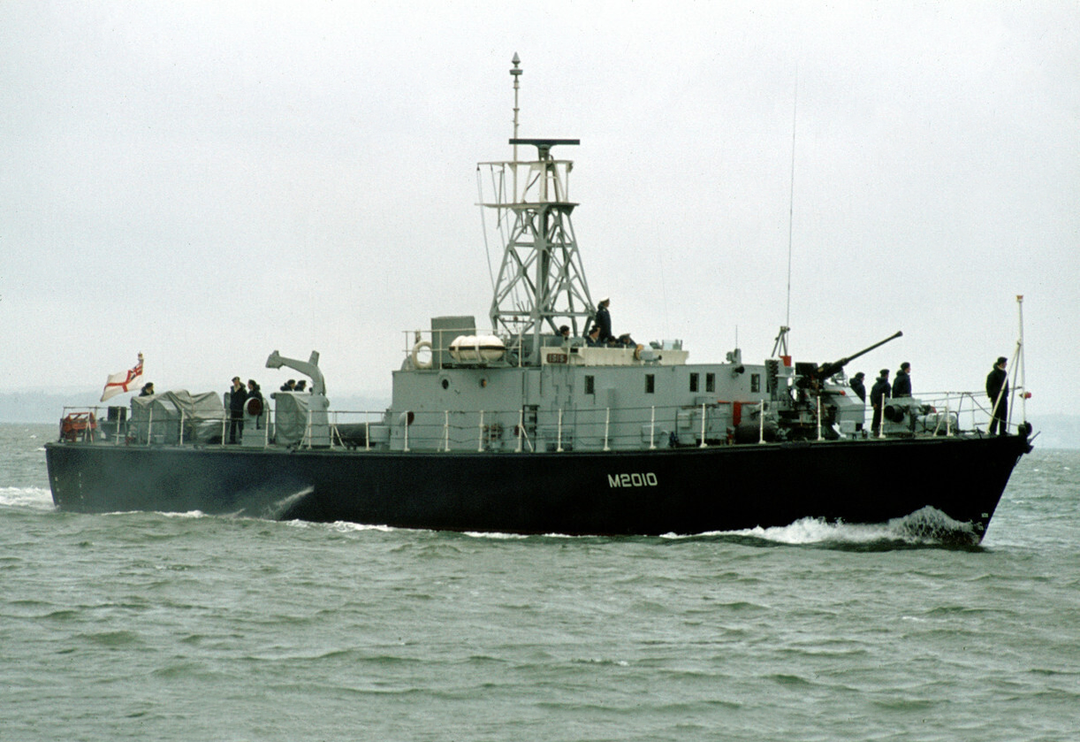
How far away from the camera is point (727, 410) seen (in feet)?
79.3

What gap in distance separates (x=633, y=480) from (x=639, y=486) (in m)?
0.15

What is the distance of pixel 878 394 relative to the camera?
933 inches

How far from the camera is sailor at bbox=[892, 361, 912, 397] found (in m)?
23.7

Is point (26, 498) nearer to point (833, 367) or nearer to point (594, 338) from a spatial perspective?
point (594, 338)

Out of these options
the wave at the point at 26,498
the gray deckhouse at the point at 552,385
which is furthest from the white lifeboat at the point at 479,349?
the wave at the point at 26,498

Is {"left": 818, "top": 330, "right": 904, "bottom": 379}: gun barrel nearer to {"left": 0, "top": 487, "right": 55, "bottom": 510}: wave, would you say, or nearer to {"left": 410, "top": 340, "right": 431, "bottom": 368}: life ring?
{"left": 410, "top": 340, "right": 431, "bottom": 368}: life ring

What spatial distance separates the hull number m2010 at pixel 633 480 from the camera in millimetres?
23094

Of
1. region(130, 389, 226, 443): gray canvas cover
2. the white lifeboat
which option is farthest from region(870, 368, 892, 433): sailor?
region(130, 389, 226, 443): gray canvas cover

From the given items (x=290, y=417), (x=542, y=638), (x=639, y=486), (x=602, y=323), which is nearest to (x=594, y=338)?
(x=602, y=323)

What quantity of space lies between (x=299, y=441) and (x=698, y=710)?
16.3 meters

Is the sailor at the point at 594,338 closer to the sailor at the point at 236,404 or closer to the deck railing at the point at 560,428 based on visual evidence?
the deck railing at the point at 560,428

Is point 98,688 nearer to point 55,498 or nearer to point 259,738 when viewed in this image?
point 259,738

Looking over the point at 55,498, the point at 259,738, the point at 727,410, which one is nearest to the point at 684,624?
the point at 259,738

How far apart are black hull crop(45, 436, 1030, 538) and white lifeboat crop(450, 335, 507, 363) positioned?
6.52 feet
